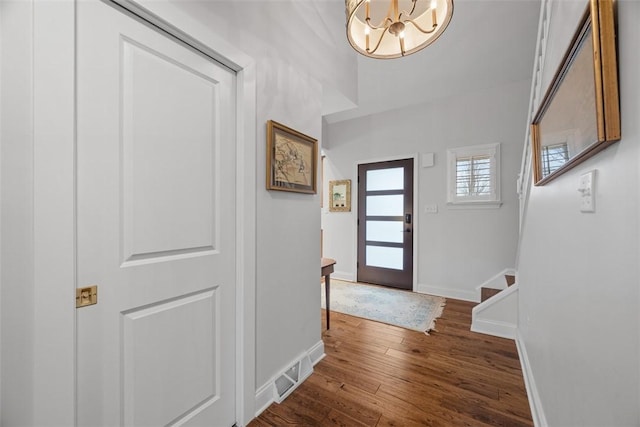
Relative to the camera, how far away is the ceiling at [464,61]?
2.12 meters

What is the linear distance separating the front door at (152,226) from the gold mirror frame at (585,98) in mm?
1441

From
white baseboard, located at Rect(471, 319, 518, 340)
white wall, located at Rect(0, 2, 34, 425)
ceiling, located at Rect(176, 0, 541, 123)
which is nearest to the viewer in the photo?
white wall, located at Rect(0, 2, 34, 425)

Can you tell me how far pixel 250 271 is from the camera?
144 centimetres

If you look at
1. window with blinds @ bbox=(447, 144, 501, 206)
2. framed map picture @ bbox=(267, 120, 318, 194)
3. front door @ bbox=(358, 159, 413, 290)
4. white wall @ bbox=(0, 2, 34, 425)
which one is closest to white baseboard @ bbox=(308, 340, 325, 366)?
framed map picture @ bbox=(267, 120, 318, 194)

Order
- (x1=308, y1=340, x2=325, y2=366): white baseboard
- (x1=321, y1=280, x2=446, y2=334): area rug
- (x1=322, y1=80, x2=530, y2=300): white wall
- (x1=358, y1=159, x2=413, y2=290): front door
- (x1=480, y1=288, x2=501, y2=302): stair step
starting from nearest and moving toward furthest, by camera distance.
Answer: (x1=308, y1=340, x2=325, y2=366): white baseboard
(x1=321, y1=280, x2=446, y2=334): area rug
(x1=480, y1=288, x2=501, y2=302): stair step
(x1=322, y1=80, x2=530, y2=300): white wall
(x1=358, y1=159, x2=413, y2=290): front door

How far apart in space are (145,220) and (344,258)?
3662mm

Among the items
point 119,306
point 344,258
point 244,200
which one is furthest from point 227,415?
point 344,258

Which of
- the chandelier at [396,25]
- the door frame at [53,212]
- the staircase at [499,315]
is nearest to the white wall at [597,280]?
the chandelier at [396,25]

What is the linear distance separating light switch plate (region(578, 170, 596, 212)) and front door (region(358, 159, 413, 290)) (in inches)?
119

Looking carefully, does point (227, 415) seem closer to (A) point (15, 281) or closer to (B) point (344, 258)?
(A) point (15, 281)

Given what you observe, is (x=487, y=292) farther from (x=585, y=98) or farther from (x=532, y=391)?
(x=585, y=98)

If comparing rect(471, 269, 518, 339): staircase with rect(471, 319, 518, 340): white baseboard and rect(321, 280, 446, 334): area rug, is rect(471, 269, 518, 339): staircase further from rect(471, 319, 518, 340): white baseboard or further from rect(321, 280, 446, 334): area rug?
rect(321, 280, 446, 334): area rug

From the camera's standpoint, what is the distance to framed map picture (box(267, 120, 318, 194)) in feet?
5.12

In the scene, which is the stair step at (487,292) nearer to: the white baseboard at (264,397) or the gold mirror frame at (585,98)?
the gold mirror frame at (585,98)
